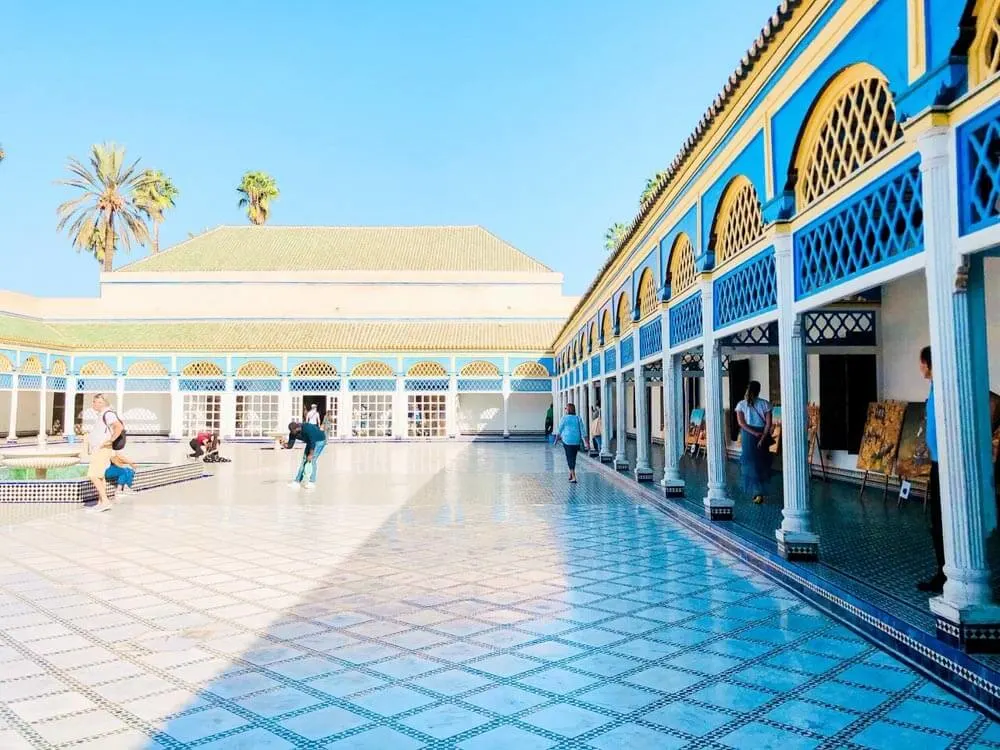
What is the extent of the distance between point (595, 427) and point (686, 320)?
7623mm

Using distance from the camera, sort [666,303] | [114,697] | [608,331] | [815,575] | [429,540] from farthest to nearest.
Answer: [608,331] < [666,303] < [429,540] < [815,575] < [114,697]

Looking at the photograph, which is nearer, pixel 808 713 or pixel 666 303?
pixel 808 713

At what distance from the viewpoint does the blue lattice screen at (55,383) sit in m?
28.0

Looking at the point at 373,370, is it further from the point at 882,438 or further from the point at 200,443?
the point at 882,438

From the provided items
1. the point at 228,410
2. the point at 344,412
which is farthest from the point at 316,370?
the point at 228,410

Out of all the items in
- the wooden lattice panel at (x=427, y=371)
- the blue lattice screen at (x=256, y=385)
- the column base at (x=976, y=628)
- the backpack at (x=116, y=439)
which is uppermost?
the wooden lattice panel at (x=427, y=371)

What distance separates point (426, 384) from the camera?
29547 millimetres

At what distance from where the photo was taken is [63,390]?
29.2 meters

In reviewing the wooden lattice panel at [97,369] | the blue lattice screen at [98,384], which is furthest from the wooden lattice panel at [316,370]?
the wooden lattice panel at [97,369]

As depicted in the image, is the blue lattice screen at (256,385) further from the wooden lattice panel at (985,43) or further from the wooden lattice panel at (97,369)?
the wooden lattice panel at (985,43)

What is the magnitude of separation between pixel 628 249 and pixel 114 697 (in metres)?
10.1

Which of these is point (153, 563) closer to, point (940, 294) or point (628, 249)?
point (940, 294)

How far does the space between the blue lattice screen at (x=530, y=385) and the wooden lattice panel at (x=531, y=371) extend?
174 mm

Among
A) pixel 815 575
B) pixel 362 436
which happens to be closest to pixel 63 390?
pixel 362 436
